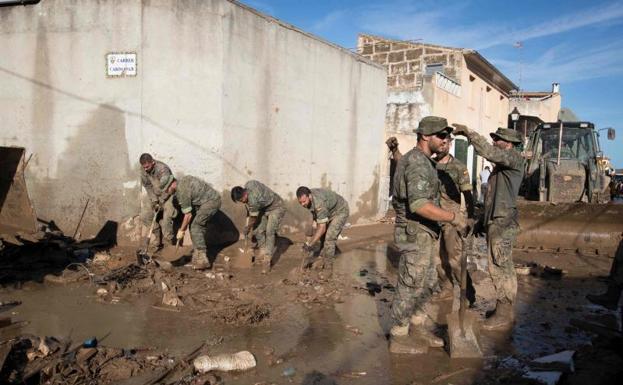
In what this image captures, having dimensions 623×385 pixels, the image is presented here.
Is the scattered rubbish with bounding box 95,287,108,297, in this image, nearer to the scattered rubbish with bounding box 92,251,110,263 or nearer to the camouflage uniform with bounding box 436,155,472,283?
the scattered rubbish with bounding box 92,251,110,263

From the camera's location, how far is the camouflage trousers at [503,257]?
5004 millimetres

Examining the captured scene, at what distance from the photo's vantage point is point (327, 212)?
700 centimetres

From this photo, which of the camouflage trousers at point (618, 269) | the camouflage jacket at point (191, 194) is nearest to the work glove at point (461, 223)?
the camouflage trousers at point (618, 269)

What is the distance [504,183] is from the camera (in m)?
5.16

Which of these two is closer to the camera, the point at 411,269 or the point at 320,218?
the point at 411,269

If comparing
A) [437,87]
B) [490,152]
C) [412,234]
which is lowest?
[412,234]

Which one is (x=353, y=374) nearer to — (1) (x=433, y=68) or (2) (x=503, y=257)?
(2) (x=503, y=257)

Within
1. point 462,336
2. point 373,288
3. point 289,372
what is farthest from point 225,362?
point 373,288

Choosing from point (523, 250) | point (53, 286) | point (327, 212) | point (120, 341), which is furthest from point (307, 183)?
point (120, 341)

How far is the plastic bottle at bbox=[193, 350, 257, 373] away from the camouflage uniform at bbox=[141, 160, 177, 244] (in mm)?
4027

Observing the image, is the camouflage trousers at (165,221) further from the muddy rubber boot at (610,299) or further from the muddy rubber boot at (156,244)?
the muddy rubber boot at (610,299)

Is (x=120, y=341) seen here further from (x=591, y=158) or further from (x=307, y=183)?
(x=591, y=158)

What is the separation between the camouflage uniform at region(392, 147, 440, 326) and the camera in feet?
13.3

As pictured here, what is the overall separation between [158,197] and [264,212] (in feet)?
5.60
